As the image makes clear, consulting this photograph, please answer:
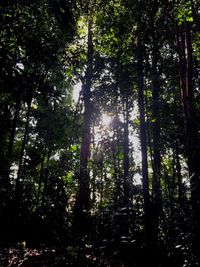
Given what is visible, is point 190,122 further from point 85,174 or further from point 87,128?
point 87,128

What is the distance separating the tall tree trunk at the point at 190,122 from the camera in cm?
614

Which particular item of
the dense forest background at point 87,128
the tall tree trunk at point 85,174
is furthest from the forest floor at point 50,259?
the tall tree trunk at point 85,174

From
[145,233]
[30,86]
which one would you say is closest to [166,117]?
[145,233]

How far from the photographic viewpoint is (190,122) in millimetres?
9023

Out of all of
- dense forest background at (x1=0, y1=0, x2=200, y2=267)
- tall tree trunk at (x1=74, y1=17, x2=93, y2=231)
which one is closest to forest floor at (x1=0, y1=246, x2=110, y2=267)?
dense forest background at (x1=0, y1=0, x2=200, y2=267)

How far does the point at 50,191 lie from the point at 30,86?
35.0 feet

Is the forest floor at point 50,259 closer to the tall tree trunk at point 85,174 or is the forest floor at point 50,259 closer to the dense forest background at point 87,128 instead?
the dense forest background at point 87,128

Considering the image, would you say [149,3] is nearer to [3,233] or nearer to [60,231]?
[60,231]

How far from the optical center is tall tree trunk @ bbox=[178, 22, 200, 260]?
6145 millimetres

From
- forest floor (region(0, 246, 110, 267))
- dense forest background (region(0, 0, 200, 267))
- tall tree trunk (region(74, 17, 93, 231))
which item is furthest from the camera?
tall tree trunk (region(74, 17, 93, 231))

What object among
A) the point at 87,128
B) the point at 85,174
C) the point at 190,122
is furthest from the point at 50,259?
the point at 87,128

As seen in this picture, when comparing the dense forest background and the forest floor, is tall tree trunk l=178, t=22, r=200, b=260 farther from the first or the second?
the forest floor

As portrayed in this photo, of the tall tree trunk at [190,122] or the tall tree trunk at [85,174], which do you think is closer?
the tall tree trunk at [190,122]

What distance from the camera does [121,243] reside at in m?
8.55
